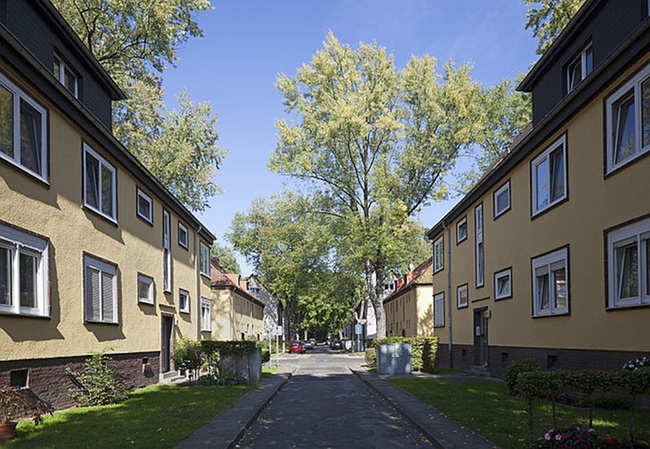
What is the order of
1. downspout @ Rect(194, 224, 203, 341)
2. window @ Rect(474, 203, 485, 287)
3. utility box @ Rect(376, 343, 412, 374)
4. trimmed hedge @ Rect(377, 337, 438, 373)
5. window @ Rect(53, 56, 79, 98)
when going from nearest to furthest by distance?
window @ Rect(53, 56, 79, 98) < window @ Rect(474, 203, 485, 287) < utility box @ Rect(376, 343, 412, 374) < trimmed hedge @ Rect(377, 337, 438, 373) < downspout @ Rect(194, 224, 203, 341)

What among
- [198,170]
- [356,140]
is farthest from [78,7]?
[356,140]

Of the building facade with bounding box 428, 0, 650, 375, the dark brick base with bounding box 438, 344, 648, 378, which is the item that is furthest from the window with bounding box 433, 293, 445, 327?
the building facade with bounding box 428, 0, 650, 375

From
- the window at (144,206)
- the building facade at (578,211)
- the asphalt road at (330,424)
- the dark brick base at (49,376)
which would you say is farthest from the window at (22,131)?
the building facade at (578,211)

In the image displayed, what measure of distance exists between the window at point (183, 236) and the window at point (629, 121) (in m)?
17.5

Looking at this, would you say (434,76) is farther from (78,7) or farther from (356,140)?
(78,7)

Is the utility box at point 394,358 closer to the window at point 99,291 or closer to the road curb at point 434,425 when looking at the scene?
the road curb at point 434,425

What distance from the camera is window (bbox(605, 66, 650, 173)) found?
35.9ft

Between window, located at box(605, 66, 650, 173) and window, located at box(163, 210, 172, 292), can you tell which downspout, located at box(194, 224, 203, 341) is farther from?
window, located at box(605, 66, 650, 173)

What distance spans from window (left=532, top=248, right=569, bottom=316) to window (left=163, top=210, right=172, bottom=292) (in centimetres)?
1280

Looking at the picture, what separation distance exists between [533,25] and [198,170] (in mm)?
18546

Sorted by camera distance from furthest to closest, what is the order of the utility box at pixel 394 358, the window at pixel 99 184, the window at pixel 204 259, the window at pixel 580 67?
the window at pixel 204 259 → the utility box at pixel 394 358 → the window at pixel 99 184 → the window at pixel 580 67

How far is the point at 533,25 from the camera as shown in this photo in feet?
78.4

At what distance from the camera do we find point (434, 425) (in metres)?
10.6

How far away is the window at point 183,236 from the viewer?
25.6 meters
